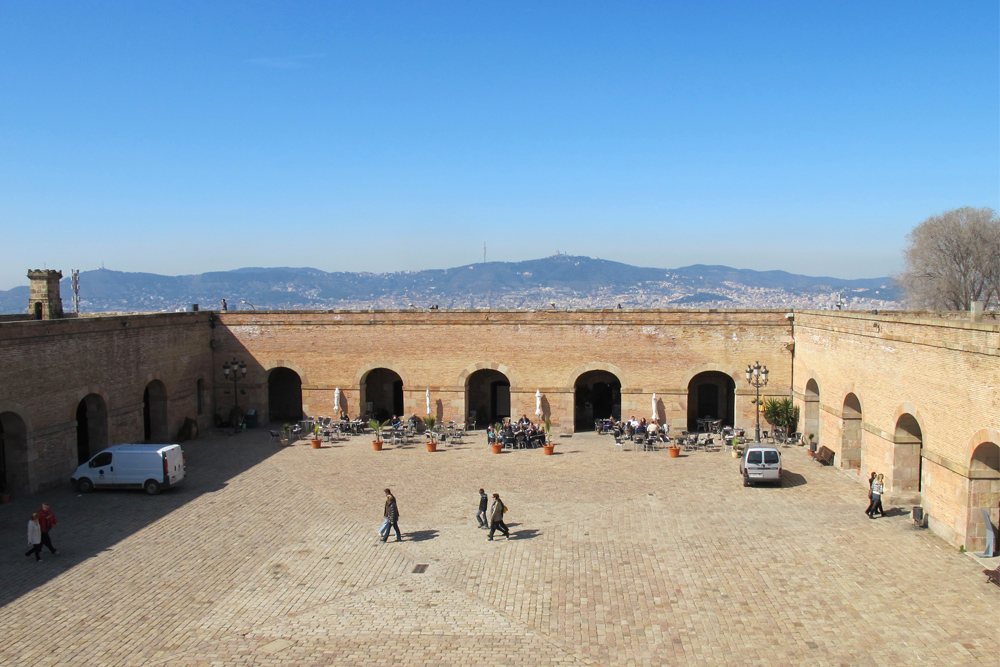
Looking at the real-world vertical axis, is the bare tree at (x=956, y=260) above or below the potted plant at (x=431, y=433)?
above

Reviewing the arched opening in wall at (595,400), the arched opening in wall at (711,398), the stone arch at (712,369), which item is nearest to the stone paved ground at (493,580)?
the stone arch at (712,369)

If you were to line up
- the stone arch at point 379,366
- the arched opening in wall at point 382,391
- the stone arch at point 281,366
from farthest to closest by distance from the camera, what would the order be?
the arched opening in wall at point 382,391
the stone arch at point 281,366
the stone arch at point 379,366

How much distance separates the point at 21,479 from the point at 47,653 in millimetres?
11138

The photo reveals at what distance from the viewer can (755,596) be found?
13.8 metres

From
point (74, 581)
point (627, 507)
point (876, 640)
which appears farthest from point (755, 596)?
point (74, 581)

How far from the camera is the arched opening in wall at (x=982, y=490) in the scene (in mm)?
15344

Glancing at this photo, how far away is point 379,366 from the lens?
3158cm

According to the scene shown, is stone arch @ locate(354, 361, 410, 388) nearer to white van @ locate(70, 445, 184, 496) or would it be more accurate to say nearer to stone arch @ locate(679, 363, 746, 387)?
white van @ locate(70, 445, 184, 496)

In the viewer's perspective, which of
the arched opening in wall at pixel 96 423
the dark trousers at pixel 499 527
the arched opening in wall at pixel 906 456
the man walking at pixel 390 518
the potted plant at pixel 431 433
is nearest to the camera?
the man walking at pixel 390 518

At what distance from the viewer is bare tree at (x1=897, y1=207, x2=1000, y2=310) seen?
1671 inches

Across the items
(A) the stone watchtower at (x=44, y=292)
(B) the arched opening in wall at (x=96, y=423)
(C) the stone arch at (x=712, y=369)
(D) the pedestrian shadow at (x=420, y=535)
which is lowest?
(D) the pedestrian shadow at (x=420, y=535)

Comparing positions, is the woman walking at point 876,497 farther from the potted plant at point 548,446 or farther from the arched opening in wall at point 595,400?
the arched opening in wall at point 595,400

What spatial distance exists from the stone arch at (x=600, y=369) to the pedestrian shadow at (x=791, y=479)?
8.42 meters

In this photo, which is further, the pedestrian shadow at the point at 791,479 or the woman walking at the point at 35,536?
the pedestrian shadow at the point at 791,479
